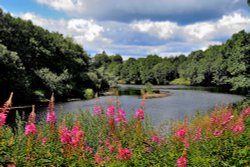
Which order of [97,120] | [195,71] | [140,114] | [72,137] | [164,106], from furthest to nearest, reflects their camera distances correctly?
[195,71] → [164,106] → [97,120] → [140,114] → [72,137]

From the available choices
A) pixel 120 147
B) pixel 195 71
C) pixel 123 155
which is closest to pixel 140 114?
pixel 120 147

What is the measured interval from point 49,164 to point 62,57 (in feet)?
243

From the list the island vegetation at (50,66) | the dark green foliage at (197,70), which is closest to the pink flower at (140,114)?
the island vegetation at (50,66)

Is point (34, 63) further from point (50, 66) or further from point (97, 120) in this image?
point (97, 120)

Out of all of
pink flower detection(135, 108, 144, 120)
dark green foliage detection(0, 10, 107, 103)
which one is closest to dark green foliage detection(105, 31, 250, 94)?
dark green foliage detection(0, 10, 107, 103)

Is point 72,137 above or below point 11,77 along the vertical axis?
below

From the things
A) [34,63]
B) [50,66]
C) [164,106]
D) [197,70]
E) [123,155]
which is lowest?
[164,106]

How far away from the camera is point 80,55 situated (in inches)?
3686

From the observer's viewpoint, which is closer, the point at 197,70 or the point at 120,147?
the point at 120,147

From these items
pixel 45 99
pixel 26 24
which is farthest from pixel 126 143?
pixel 26 24

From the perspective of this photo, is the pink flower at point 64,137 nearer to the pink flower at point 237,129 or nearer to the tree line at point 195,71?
the pink flower at point 237,129

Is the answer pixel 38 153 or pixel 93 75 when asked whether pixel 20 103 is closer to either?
pixel 93 75

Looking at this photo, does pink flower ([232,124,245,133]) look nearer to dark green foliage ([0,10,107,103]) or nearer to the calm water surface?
the calm water surface

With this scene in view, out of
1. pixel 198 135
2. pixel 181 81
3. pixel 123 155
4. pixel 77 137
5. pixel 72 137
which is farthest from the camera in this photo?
pixel 181 81
